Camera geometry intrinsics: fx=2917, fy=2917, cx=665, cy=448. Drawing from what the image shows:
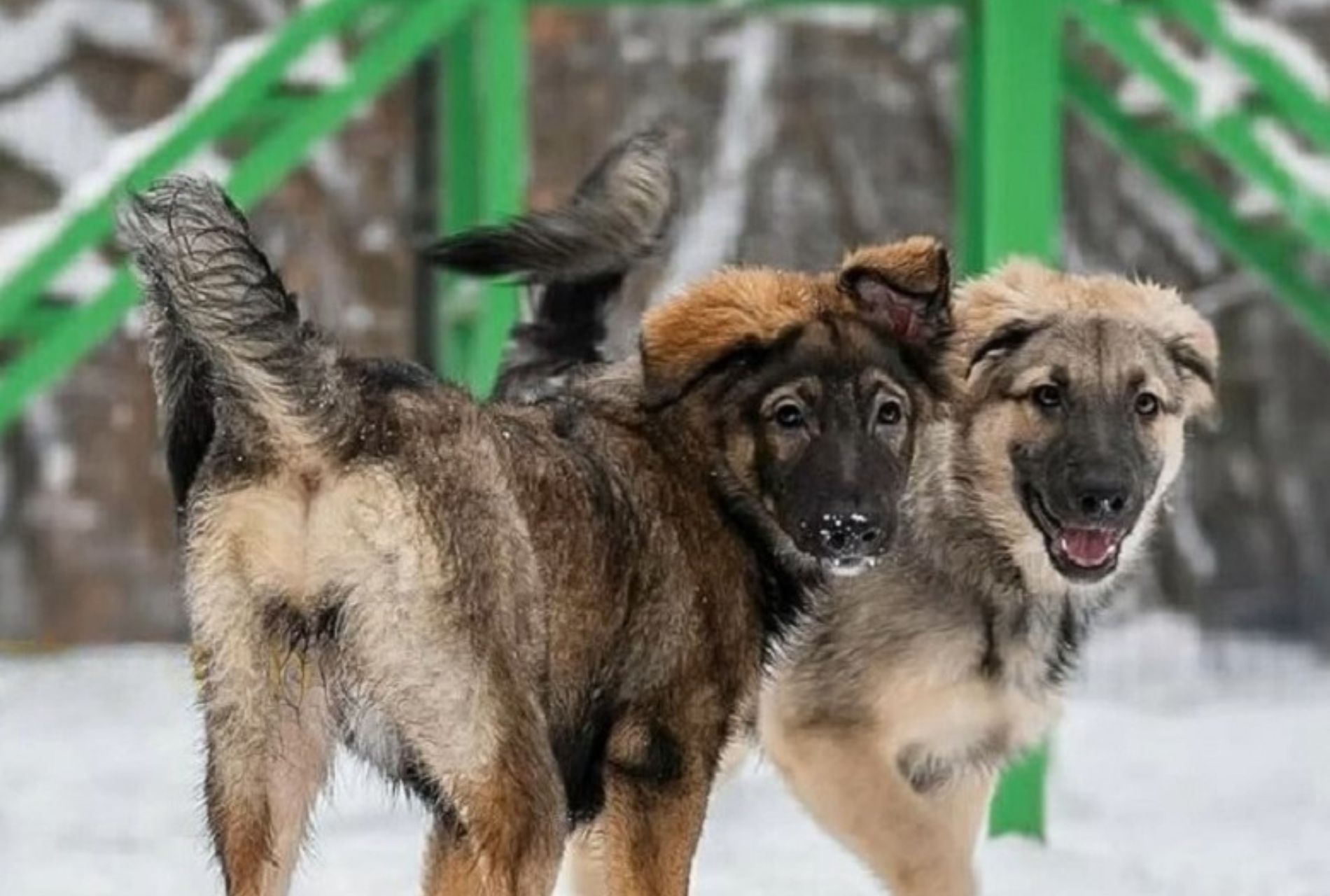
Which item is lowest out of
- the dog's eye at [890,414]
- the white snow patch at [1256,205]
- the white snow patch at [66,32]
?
the white snow patch at [66,32]

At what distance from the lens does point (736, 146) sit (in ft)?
42.6

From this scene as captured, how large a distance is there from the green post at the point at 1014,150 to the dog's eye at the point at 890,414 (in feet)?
9.70

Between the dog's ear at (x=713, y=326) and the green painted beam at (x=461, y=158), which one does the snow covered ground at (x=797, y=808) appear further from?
the dog's ear at (x=713, y=326)

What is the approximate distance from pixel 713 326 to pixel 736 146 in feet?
24.8

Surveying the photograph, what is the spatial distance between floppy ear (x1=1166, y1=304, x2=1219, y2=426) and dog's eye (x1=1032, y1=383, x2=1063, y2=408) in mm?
322

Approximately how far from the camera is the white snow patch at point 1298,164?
8664 millimetres

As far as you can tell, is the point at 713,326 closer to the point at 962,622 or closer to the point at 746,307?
the point at 746,307

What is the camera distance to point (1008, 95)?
8539 millimetres

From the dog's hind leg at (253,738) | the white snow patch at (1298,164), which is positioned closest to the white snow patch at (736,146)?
the white snow patch at (1298,164)

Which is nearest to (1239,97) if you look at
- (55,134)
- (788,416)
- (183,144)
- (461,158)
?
(461,158)

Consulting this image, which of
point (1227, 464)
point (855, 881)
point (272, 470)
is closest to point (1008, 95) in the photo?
point (855, 881)

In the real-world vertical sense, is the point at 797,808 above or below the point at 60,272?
below

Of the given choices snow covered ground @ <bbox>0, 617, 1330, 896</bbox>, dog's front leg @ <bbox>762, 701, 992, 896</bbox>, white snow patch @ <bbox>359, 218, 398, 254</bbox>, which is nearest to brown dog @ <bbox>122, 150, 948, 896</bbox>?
dog's front leg @ <bbox>762, 701, 992, 896</bbox>

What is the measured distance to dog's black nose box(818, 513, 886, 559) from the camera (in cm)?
531
